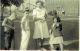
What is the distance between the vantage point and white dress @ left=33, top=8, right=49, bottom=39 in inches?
149

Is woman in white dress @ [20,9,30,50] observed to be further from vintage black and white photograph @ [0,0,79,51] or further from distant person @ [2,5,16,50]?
distant person @ [2,5,16,50]

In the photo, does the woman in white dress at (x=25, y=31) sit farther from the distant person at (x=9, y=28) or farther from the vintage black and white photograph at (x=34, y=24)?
the distant person at (x=9, y=28)

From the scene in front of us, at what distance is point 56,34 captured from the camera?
150 inches

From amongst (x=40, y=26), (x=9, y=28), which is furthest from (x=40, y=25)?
(x=9, y=28)

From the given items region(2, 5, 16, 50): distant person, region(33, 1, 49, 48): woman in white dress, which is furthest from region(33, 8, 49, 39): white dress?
region(2, 5, 16, 50): distant person

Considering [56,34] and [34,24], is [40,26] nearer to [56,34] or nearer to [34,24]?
[34,24]

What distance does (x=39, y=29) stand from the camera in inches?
150

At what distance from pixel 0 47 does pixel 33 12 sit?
50cm

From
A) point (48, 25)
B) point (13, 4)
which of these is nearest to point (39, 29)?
point (48, 25)

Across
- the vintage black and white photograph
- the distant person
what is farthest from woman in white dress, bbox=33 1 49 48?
the distant person

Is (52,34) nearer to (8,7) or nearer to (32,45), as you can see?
(32,45)

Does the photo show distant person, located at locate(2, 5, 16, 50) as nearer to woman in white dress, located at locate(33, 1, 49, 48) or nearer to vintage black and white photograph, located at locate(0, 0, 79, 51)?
vintage black and white photograph, located at locate(0, 0, 79, 51)

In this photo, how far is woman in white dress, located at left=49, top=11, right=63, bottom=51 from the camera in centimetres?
381

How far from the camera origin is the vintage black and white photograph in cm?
379
